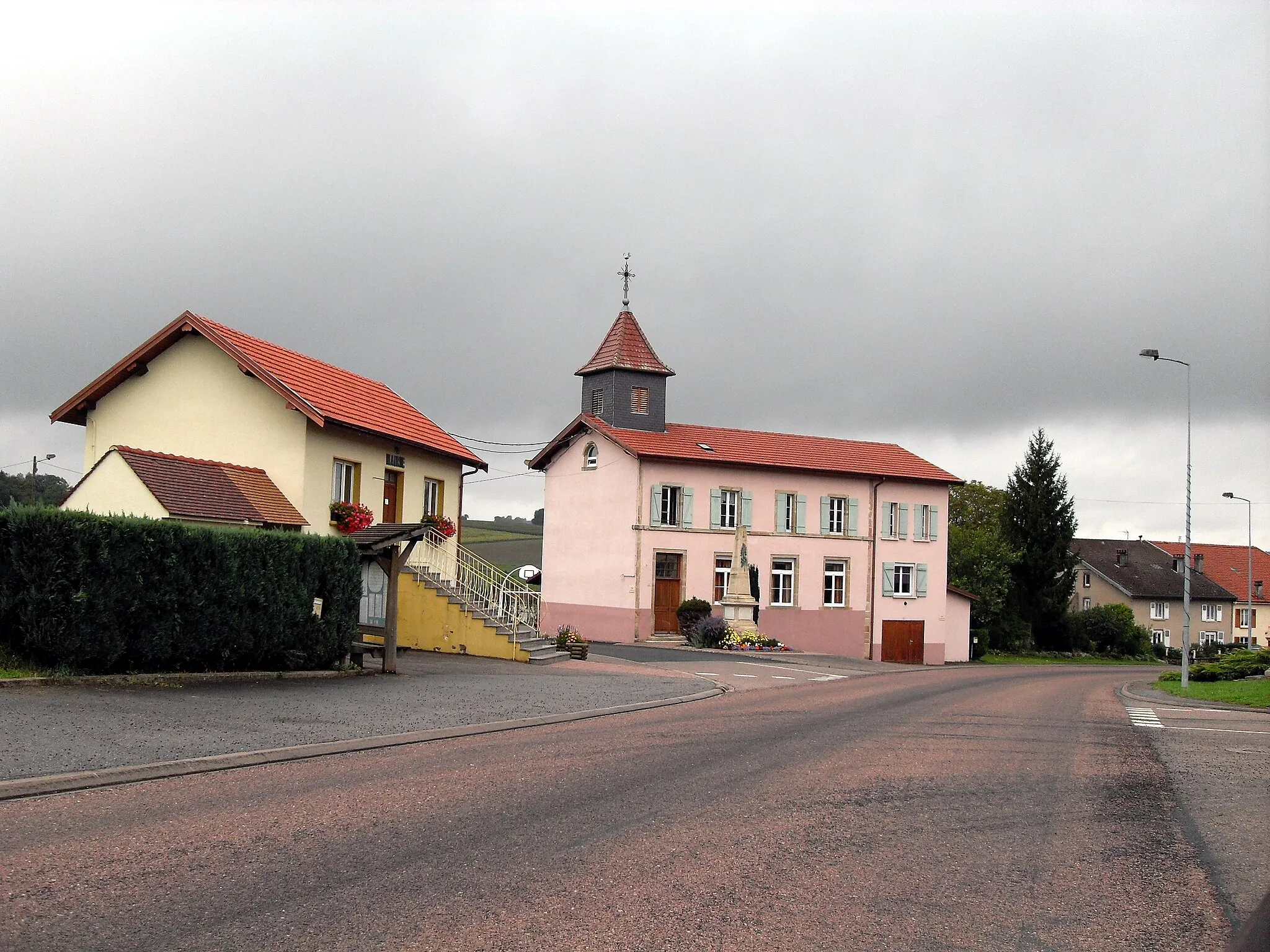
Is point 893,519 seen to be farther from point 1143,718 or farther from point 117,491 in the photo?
point 117,491

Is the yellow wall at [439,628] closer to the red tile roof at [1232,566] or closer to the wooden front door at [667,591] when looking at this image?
the wooden front door at [667,591]

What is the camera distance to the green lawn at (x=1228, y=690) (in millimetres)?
22875

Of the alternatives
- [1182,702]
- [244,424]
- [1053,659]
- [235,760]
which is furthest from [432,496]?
[1053,659]

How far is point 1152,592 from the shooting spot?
8469cm

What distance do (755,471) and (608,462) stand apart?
5.91 meters

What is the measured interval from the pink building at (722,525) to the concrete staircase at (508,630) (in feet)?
52.5

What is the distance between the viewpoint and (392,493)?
28.5m

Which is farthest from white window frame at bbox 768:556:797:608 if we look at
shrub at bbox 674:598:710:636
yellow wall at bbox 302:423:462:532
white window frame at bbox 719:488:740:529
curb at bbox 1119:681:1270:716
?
curb at bbox 1119:681:1270:716

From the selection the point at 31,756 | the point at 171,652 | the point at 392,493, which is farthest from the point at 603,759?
the point at 392,493

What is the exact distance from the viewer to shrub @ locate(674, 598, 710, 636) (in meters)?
41.0

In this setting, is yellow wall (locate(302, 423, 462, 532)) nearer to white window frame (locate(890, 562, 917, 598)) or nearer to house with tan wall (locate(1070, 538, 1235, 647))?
white window frame (locate(890, 562, 917, 598))

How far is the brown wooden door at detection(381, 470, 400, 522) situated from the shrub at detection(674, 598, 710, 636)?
15.2 metres

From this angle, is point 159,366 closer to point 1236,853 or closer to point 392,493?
point 392,493

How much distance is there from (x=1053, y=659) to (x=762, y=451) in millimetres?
27719
